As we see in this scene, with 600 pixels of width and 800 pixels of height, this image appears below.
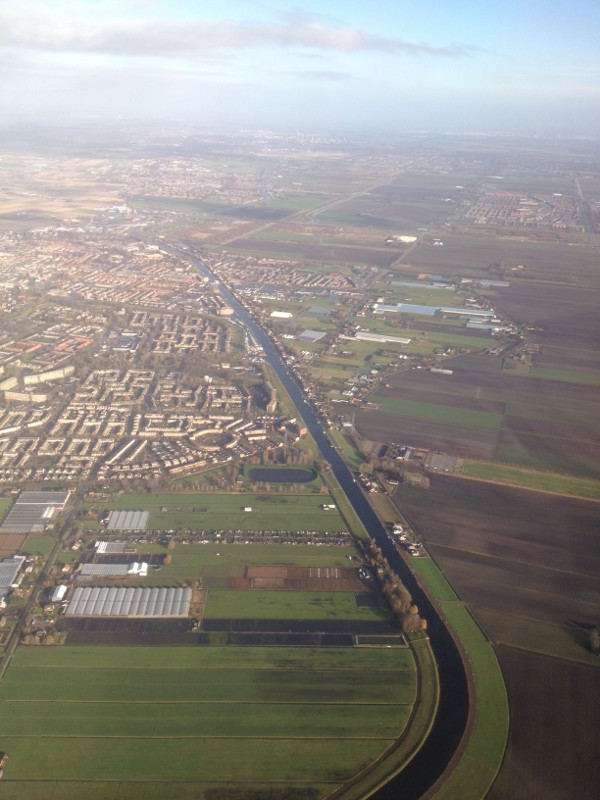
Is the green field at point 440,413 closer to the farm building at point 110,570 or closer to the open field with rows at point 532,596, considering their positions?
the open field with rows at point 532,596

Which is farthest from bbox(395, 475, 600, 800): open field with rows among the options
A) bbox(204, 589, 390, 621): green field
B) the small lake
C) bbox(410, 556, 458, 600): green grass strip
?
the small lake

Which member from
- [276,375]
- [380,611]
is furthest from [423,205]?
[380,611]

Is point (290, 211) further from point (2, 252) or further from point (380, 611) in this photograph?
point (380, 611)

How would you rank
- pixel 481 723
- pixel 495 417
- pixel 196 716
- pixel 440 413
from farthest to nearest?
pixel 440 413 → pixel 495 417 → pixel 196 716 → pixel 481 723

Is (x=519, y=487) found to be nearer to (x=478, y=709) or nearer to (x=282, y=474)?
(x=282, y=474)

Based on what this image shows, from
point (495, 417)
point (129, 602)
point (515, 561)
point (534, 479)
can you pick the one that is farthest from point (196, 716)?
point (495, 417)

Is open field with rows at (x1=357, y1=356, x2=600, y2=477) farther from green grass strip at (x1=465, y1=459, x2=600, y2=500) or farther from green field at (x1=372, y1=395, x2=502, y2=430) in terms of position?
green grass strip at (x1=465, y1=459, x2=600, y2=500)

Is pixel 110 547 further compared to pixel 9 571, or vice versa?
pixel 110 547
